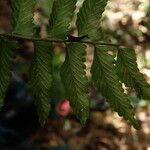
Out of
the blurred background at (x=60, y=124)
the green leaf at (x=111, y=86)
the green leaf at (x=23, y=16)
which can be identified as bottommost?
the blurred background at (x=60, y=124)

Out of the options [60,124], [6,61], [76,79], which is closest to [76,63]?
[76,79]

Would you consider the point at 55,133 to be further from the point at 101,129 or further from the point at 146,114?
the point at 146,114

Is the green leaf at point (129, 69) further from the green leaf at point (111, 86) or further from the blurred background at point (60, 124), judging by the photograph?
the blurred background at point (60, 124)

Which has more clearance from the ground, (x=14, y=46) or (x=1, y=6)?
(x=1, y=6)

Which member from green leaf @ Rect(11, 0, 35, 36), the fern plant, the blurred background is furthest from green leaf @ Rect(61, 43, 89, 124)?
the blurred background

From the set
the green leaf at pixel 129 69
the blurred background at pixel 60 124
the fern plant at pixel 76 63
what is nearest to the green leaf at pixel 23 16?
the fern plant at pixel 76 63

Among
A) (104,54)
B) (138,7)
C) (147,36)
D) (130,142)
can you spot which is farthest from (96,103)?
(104,54)

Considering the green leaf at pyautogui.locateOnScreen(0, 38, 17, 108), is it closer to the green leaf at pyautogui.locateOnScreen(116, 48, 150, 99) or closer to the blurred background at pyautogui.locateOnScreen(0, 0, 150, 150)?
A: the green leaf at pyautogui.locateOnScreen(116, 48, 150, 99)
